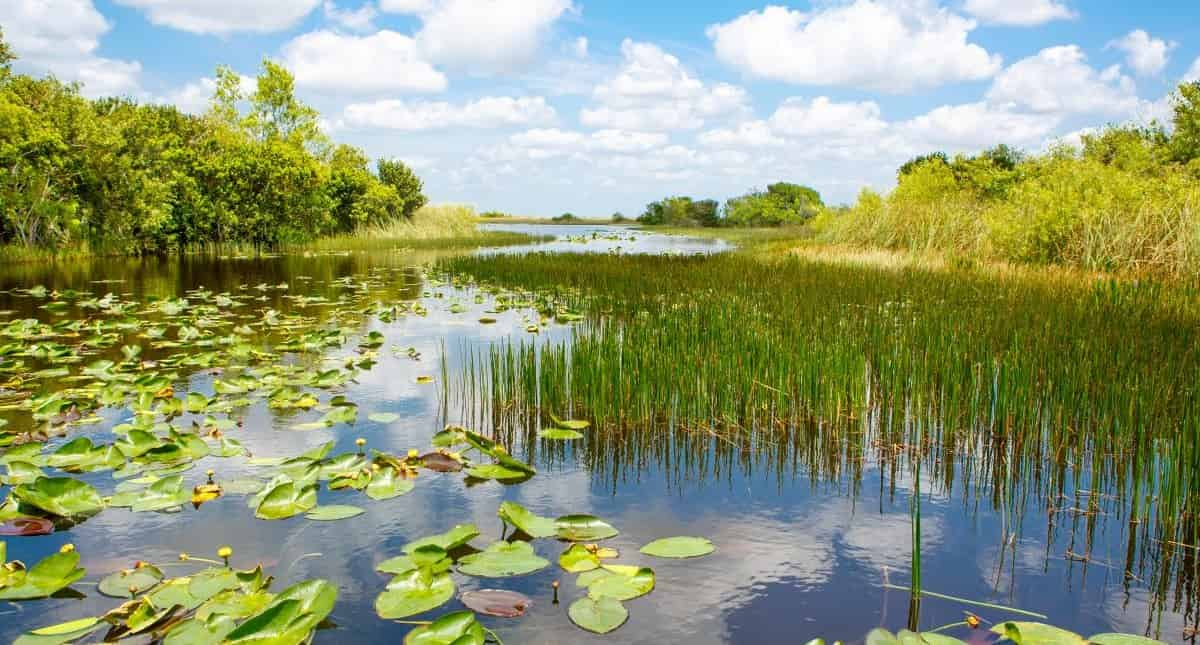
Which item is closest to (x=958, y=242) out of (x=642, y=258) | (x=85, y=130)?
(x=642, y=258)

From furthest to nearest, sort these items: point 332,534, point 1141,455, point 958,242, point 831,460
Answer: point 958,242 → point 831,460 → point 1141,455 → point 332,534

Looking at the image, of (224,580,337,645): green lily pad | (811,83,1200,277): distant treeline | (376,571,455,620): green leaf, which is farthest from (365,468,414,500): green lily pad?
(811,83,1200,277): distant treeline

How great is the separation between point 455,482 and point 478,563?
→ 106cm

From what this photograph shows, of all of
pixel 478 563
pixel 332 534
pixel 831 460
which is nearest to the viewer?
pixel 478 563

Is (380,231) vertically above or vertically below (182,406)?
above

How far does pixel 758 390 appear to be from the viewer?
16.0 feet

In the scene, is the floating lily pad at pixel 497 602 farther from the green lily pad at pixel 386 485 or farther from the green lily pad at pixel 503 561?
the green lily pad at pixel 386 485

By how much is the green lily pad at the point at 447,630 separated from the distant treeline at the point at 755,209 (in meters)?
49.2

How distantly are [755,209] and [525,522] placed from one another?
53936mm

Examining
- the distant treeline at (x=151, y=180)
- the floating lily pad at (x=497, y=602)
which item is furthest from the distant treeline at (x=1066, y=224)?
the distant treeline at (x=151, y=180)

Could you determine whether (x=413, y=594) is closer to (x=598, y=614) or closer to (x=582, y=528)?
(x=598, y=614)

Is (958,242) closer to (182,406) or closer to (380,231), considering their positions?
(182,406)

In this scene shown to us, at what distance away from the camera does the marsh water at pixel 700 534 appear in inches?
103

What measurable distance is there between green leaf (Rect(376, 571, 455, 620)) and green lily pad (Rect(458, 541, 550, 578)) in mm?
124
